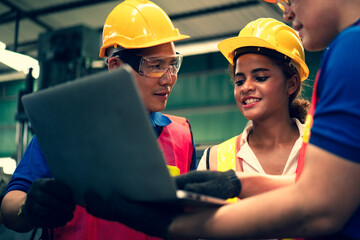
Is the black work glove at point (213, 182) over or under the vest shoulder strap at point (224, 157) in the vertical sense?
over

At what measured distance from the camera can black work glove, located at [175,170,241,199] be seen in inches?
46.7

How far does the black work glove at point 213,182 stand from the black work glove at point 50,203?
1.27 ft

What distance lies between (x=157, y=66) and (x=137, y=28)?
229 mm

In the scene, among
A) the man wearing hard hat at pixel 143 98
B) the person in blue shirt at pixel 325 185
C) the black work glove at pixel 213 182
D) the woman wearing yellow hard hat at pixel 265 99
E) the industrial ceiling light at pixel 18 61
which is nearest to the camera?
the person in blue shirt at pixel 325 185

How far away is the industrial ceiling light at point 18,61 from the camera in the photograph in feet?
17.9

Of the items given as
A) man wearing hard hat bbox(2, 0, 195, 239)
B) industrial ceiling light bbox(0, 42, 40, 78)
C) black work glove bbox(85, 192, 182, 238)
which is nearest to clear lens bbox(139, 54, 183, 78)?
man wearing hard hat bbox(2, 0, 195, 239)

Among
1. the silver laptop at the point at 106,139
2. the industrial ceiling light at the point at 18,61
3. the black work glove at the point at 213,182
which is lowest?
the black work glove at the point at 213,182

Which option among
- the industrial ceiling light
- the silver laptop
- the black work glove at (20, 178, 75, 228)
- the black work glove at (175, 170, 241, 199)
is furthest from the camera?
the industrial ceiling light

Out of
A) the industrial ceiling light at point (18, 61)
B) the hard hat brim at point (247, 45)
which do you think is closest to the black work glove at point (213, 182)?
the hard hat brim at point (247, 45)

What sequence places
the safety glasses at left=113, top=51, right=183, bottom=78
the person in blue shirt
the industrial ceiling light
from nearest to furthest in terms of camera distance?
the person in blue shirt, the safety glasses at left=113, top=51, right=183, bottom=78, the industrial ceiling light

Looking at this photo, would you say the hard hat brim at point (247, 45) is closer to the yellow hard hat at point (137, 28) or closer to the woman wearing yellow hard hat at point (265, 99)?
the woman wearing yellow hard hat at point (265, 99)

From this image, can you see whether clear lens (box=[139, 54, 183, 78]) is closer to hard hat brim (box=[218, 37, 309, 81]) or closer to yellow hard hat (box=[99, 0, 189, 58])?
yellow hard hat (box=[99, 0, 189, 58])

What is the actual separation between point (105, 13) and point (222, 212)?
9247 mm

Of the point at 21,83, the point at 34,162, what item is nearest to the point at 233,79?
the point at 34,162
